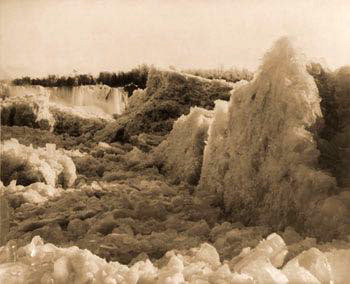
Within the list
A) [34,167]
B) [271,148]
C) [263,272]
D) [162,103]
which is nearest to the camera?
[263,272]

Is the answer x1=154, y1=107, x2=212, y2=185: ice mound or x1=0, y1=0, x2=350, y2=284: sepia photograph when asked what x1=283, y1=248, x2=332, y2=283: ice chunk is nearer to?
x1=0, y1=0, x2=350, y2=284: sepia photograph

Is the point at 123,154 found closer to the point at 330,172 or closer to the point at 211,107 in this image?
the point at 211,107

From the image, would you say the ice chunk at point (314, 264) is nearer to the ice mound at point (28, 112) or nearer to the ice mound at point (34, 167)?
the ice mound at point (34, 167)

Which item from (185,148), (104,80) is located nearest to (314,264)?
(185,148)

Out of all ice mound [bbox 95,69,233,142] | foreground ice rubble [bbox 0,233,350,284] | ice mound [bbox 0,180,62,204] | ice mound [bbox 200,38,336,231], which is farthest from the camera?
ice mound [bbox 95,69,233,142]

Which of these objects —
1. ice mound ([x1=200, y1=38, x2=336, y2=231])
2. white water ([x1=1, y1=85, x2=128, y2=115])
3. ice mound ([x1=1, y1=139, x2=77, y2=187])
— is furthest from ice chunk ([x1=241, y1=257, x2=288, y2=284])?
white water ([x1=1, y1=85, x2=128, y2=115])

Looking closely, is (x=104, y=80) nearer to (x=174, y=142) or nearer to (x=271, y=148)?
(x=174, y=142)

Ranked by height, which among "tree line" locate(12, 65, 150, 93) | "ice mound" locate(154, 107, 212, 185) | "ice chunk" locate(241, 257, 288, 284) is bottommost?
"ice chunk" locate(241, 257, 288, 284)
